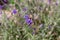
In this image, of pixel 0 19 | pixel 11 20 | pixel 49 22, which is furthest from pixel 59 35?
pixel 0 19

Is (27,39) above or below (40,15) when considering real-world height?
below

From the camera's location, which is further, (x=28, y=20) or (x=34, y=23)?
(x=34, y=23)

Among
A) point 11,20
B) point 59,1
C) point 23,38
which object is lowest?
point 23,38

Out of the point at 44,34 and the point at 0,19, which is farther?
the point at 0,19

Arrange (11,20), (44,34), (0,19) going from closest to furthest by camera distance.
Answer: (44,34) < (11,20) < (0,19)

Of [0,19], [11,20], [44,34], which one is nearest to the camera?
[44,34]

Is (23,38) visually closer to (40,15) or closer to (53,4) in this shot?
(40,15)

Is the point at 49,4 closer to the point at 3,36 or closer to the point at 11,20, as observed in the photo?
the point at 11,20
